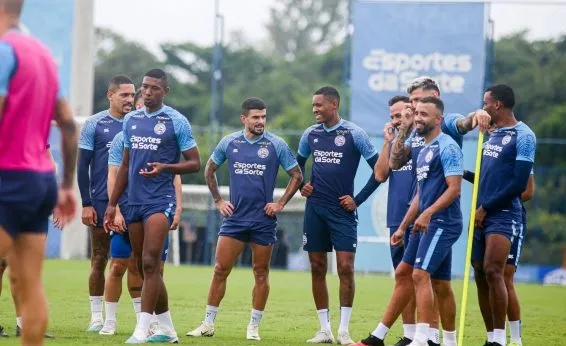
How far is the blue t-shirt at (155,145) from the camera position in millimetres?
11422

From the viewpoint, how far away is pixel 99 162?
13016 mm

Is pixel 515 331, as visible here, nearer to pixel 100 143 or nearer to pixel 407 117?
pixel 407 117

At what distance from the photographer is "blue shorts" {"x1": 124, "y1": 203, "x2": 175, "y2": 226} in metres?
11.3

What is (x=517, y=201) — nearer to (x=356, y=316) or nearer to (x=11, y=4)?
(x=356, y=316)

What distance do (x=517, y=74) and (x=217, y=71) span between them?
24053mm

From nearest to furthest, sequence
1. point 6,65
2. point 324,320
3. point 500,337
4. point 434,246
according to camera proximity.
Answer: point 6,65 < point 434,246 < point 500,337 < point 324,320

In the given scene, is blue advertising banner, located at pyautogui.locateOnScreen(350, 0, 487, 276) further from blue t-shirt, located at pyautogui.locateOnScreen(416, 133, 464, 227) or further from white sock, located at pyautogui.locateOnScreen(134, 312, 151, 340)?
white sock, located at pyautogui.locateOnScreen(134, 312, 151, 340)

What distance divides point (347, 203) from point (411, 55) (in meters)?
14.6

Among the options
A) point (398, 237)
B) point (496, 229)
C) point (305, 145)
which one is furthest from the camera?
point (305, 145)

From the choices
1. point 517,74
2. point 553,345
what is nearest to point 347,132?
point 553,345

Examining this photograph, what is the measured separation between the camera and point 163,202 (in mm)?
11344

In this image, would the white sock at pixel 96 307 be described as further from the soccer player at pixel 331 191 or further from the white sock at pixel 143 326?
the soccer player at pixel 331 191

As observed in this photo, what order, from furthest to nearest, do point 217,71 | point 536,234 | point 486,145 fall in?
point 536,234
point 217,71
point 486,145

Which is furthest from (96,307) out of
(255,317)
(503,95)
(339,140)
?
(503,95)
